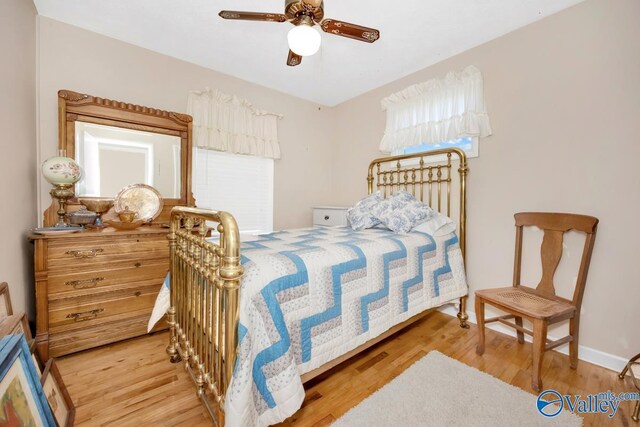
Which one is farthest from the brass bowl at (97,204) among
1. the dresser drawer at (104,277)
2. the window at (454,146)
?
the window at (454,146)

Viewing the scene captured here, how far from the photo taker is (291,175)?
12.0ft

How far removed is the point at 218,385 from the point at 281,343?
35 centimetres

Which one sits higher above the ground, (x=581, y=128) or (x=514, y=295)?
(x=581, y=128)

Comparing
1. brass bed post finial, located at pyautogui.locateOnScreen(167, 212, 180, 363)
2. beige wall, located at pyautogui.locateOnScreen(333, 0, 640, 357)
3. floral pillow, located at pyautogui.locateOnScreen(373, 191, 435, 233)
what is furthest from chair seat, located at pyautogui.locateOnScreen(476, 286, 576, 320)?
brass bed post finial, located at pyautogui.locateOnScreen(167, 212, 180, 363)

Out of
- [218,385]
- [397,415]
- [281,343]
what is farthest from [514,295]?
[218,385]

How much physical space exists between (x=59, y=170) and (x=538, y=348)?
3.43 metres

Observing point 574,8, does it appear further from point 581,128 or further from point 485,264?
point 485,264

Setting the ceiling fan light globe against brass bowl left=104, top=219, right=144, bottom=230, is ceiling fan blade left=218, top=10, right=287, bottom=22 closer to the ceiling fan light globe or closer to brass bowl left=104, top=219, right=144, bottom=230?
the ceiling fan light globe

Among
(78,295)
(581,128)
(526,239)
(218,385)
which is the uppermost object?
(581,128)

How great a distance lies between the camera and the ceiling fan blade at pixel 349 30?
5.47ft

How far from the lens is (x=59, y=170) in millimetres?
1974

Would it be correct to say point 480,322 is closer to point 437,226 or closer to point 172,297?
point 437,226

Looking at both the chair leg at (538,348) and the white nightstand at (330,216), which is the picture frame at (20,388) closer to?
the chair leg at (538,348)

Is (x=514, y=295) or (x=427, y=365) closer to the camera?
(x=427, y=365)
